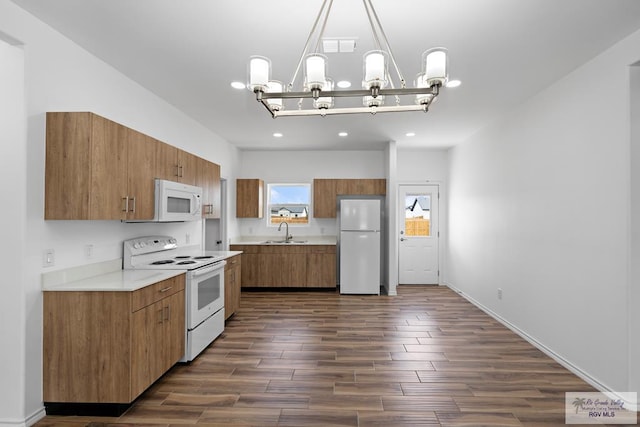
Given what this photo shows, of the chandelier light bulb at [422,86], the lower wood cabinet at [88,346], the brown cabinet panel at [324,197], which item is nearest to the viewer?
the chandelier light bulb at [422,86]

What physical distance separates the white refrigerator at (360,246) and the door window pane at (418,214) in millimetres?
1002

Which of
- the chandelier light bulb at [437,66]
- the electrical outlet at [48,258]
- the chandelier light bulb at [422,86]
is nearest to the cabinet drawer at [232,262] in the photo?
the electrical outlet at [48,258]

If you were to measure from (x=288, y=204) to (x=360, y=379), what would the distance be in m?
4.40

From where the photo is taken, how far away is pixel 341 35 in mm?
2504

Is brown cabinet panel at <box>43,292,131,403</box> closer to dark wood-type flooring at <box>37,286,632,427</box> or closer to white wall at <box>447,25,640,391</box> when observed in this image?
dark wood-type flooring at <box>37,286,632,427</box>

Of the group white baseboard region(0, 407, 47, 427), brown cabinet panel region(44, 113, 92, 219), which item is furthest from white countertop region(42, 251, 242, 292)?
white baseboard region(0, 407, 47, 427)

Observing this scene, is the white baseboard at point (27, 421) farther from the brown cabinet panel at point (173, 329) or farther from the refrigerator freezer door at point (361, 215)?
the refrigerator freezer door at point (361, 215)

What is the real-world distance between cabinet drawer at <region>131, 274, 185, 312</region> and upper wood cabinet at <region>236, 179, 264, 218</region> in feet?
10.9

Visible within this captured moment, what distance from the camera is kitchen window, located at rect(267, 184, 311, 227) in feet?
22.4

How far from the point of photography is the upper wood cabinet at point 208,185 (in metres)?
4.09

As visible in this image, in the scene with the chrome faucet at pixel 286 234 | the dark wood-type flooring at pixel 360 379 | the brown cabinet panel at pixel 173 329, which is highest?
the chrome faucet at pixel 286 234

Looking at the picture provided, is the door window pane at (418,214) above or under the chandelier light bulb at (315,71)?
under

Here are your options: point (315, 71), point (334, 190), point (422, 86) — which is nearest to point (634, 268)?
point (422, 86)

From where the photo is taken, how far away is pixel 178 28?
241 cm
